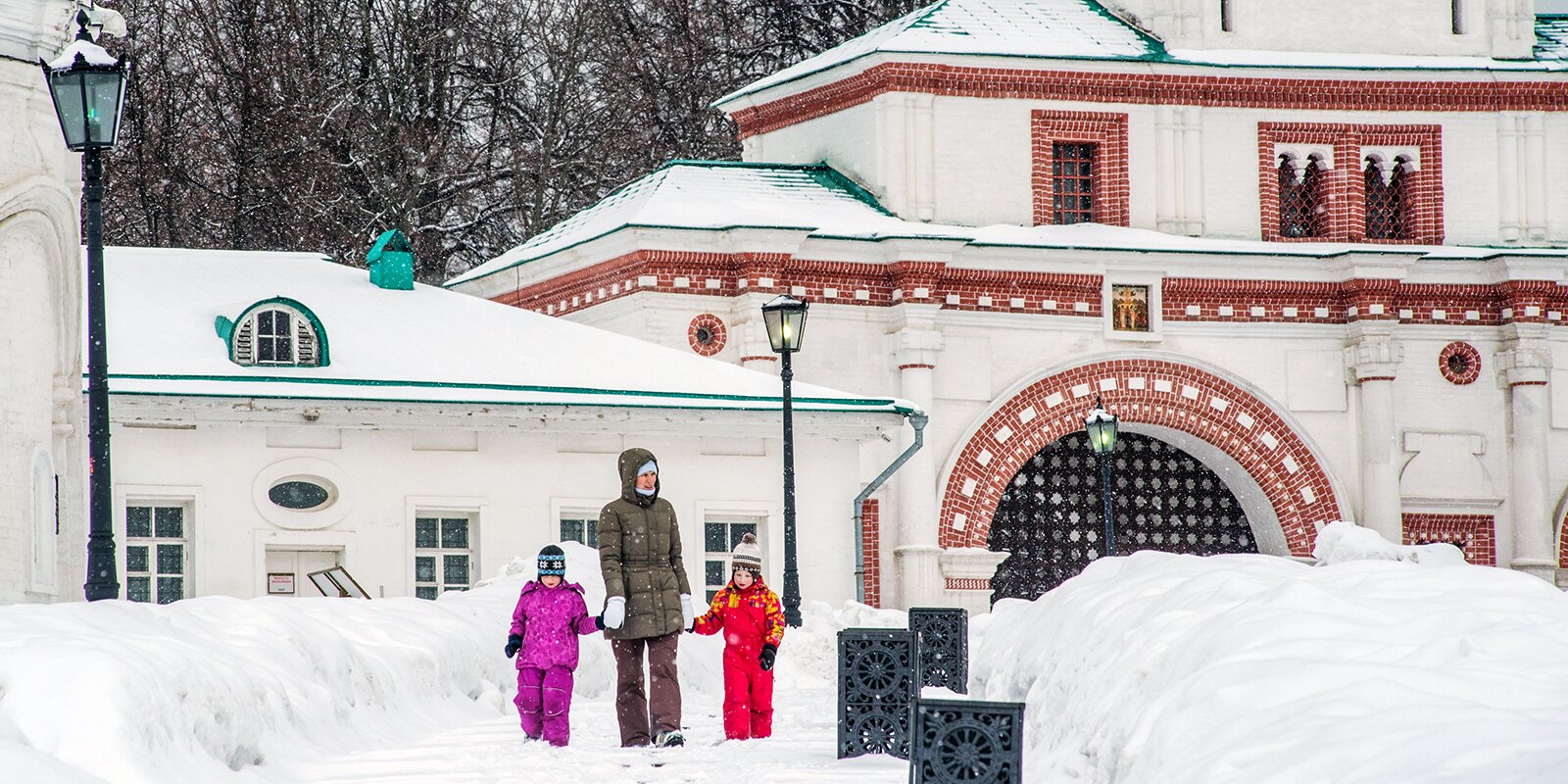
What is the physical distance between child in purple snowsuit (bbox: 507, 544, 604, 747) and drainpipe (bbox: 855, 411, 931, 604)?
38.2 ft

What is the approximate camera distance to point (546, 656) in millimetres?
11664

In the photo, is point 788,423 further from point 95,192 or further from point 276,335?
point 95,192

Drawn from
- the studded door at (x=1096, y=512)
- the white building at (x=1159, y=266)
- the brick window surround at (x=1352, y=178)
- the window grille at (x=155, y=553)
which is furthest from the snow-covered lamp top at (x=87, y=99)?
the brick window surround at (x=1352, y=178)

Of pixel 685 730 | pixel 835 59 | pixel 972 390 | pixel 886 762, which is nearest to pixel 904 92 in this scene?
pixel 835 59

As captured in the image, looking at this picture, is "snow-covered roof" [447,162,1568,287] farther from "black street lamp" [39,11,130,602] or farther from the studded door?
"black street lamp" [39,11,130,602]

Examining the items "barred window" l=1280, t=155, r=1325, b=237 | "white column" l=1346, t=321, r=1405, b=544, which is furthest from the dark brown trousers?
"barred window" l=1280, t=155, r=1325, b=237

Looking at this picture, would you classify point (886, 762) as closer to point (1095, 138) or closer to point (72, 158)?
point (72, 158)

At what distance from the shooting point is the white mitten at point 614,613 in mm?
11508

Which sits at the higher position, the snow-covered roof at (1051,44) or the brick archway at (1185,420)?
the snow-covered roof at (1051,44)

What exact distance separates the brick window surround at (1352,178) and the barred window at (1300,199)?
112 millimetres

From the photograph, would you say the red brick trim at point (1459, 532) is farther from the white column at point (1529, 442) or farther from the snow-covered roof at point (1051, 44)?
the snow-covered roof at point (1051, 44)

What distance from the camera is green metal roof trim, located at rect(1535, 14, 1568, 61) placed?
30594mm

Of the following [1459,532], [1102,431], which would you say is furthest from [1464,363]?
[1102,431]

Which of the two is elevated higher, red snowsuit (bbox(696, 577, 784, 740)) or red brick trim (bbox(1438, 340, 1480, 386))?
red brick trim (bbox(1438, 340, 1480, 386))
